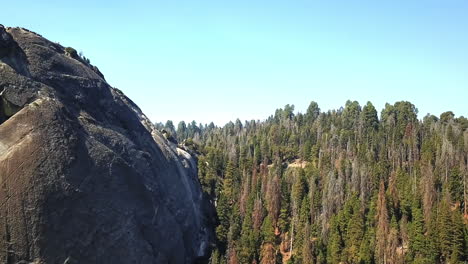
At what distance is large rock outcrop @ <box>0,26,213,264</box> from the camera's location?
32.5 meters

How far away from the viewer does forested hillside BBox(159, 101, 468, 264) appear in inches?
2773

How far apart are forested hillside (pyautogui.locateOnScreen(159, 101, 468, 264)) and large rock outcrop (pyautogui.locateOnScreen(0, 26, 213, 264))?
26.6m

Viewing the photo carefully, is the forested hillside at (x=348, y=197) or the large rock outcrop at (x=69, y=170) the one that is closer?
the large rock outcrop at (x=69, y=170)

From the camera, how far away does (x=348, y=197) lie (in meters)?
89.0

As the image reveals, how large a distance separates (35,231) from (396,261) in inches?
2079

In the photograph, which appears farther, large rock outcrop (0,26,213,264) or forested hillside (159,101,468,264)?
forested hillside (159,101,468,264)

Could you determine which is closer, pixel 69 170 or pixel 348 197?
pixel 69 170

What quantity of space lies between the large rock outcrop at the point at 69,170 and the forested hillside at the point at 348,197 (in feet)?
87.4

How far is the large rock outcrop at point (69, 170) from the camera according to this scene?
32.5 m

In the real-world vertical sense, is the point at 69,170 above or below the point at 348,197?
below

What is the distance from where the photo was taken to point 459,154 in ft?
341

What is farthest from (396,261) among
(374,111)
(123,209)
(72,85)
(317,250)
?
(374,111)

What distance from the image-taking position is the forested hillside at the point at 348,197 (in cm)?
7044

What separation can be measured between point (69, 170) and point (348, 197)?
6499 centimetres
